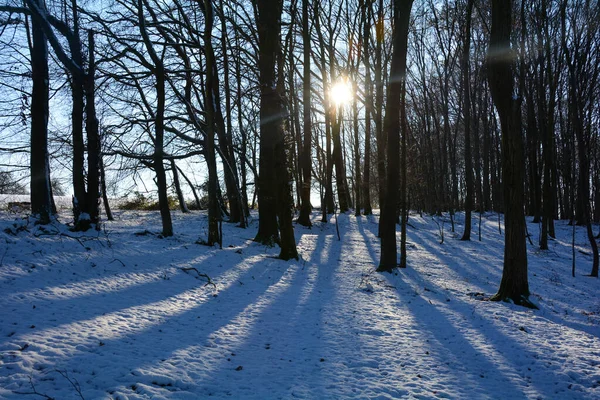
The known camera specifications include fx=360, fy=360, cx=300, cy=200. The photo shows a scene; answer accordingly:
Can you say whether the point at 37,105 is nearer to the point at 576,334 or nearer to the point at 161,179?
the point at 161,179

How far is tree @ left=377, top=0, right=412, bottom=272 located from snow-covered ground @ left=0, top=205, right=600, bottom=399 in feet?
2.88

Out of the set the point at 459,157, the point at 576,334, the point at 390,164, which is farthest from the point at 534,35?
the point at 459,157

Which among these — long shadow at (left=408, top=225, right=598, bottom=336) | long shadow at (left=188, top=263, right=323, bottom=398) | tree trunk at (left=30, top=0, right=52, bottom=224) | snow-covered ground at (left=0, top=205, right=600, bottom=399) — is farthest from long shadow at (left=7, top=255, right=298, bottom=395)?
tree trunk at (left=30, top=0, right=52, bottom=224)

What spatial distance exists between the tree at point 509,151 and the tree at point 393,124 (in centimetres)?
219

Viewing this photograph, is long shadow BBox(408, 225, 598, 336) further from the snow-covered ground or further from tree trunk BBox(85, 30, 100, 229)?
tree trunk BBox(85, 30, 100, 229)

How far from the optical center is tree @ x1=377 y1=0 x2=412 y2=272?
9.15 metres

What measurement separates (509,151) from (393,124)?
9.63 ft

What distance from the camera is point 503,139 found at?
7.52 m

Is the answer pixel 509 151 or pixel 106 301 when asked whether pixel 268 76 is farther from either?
pixel 106 301

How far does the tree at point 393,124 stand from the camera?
9.15 m

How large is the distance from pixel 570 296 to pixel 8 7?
15.3m

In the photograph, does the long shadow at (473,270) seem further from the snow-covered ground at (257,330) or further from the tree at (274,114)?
the tree at (274,114)

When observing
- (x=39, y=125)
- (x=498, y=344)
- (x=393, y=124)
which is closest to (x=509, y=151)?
(x=393, y=124)

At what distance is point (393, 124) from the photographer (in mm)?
9430
